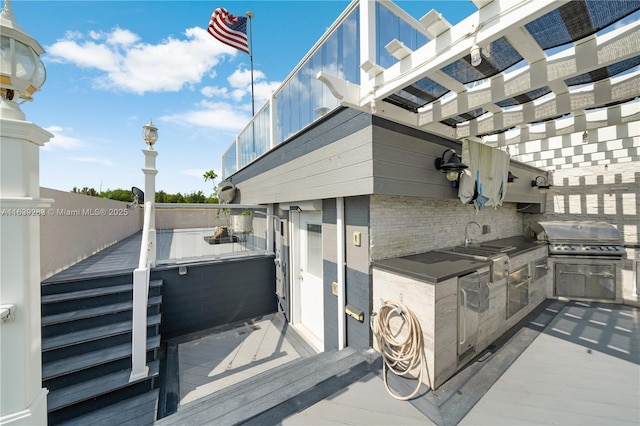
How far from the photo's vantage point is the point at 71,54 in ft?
16.1

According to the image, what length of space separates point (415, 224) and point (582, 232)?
182 inches

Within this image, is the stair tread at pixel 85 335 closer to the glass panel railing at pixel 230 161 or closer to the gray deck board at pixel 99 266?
the gray deck board at pixel 99 266

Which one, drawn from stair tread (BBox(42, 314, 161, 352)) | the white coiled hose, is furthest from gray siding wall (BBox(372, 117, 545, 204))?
stair tread (BBox(42, 314, 161, 352))

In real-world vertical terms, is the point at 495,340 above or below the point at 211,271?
below

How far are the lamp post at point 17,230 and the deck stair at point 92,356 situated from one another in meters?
1.70

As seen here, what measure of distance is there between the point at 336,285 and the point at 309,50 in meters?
3.88

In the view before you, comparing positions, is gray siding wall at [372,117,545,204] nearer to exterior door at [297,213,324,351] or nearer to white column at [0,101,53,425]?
exterior door at [297,213,324,351]

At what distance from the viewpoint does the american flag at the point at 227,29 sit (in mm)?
7965

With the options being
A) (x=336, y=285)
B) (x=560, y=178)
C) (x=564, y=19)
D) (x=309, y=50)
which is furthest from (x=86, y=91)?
(x=560, y=178)

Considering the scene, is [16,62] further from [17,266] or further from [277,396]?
[277,396]

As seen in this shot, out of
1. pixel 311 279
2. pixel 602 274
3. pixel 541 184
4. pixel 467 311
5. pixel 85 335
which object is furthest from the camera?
pixel 541 184

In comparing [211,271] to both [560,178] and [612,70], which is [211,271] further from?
[560,178]

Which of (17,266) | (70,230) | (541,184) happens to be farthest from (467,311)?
(70,230)

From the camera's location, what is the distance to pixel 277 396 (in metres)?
2.23
